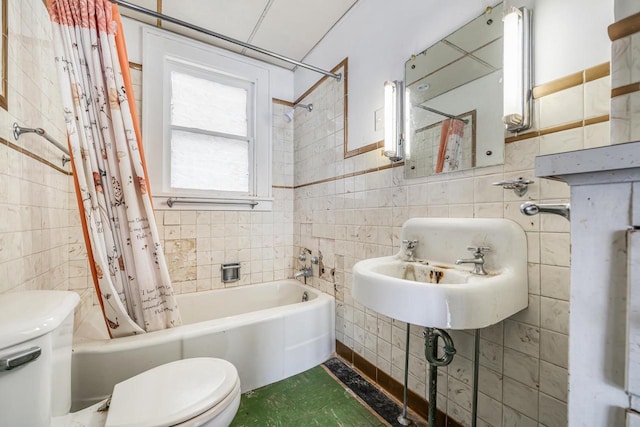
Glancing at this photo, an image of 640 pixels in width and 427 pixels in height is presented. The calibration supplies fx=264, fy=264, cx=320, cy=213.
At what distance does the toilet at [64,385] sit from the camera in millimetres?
617

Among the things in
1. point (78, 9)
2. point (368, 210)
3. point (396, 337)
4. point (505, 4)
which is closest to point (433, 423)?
point (396, 337)

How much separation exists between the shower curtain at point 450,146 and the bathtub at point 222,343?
119 cm

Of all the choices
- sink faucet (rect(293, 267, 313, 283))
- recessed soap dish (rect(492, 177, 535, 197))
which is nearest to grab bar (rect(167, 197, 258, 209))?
sink faucet (rect(293, 267, 313, 283))

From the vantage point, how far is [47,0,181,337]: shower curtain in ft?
4.09

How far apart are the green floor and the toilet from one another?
1.69 feet

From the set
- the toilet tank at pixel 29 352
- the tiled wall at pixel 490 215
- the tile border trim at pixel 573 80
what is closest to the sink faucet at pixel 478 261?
the tiled wall at pixel 490 215

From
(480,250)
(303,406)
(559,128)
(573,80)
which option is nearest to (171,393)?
(303,406)

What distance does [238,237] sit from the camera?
2275mm

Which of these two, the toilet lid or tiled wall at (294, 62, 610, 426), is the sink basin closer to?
tiled wall at (294, 62, 610, 426)

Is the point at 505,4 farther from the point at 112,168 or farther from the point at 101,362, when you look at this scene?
the point at 101,362

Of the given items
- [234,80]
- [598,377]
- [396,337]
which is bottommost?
[396,337]

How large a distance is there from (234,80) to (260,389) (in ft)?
7.76

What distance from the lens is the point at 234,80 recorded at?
2.32 meters

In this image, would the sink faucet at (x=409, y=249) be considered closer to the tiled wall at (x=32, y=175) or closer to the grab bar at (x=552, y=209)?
the grab bar at (x=552, y=209)
